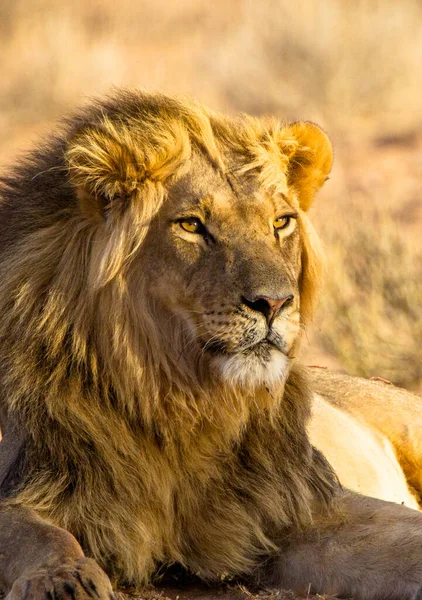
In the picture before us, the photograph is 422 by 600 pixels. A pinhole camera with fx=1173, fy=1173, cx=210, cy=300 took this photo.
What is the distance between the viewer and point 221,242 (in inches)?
162

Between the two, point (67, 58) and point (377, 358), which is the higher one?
point (67, 58)

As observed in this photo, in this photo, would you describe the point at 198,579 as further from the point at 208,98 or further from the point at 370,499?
the point at 208,98

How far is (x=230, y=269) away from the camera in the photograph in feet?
13.2

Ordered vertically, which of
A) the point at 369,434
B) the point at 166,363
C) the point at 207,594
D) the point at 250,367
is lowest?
the point at 207,594

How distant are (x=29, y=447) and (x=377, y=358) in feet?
23.2

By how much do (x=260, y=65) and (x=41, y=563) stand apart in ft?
66.4

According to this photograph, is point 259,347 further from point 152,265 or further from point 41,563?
point 41,563

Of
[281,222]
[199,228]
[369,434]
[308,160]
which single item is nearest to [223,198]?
[199,228]

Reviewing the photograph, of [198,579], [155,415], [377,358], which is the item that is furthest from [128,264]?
[377,358]

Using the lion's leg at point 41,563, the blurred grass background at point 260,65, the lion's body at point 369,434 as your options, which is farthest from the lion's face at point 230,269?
the blurred grass background at point 260,65

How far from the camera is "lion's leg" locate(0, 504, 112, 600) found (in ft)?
11.8

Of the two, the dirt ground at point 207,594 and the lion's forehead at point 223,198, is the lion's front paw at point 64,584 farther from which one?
the lion's forehead at point 223,198

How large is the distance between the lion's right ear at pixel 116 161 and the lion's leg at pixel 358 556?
1.50m

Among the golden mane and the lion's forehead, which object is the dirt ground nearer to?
the golden mane
